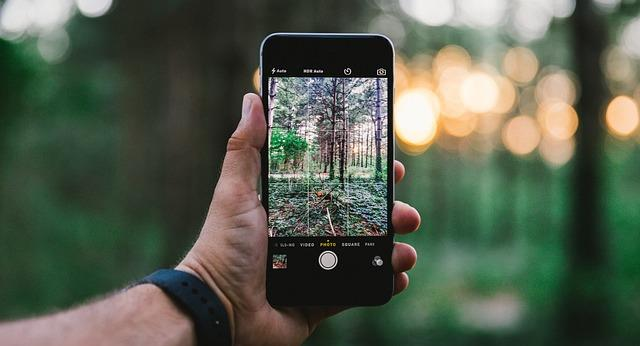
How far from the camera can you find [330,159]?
172 cm

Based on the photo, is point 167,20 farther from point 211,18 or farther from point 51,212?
point 51,212

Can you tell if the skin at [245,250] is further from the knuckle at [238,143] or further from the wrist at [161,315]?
the wrist at [161,315]

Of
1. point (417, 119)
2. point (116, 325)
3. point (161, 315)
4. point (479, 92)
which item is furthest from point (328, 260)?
point (479, 92)

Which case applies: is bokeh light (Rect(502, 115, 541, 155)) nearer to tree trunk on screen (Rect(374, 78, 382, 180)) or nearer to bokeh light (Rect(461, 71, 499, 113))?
bokeh light (Rect(461, 71, 499, 113))

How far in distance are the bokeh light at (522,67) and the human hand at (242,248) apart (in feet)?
12.7

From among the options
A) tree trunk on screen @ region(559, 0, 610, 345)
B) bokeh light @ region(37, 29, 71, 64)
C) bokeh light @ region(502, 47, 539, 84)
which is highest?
bokeh light @ region(37, 29, 71, 64)

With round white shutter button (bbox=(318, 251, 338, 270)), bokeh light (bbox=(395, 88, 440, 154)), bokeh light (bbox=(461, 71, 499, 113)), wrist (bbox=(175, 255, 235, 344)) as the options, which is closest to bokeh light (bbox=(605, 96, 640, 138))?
bokeh light (bbox=(461, 71, 499, 113))

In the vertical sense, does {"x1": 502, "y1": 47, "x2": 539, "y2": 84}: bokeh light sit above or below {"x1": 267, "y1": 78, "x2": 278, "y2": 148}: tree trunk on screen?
above

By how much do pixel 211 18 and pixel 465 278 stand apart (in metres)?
2.87

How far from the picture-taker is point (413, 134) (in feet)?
15.9

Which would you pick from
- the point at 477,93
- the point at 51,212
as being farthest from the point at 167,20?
the point at 477,93

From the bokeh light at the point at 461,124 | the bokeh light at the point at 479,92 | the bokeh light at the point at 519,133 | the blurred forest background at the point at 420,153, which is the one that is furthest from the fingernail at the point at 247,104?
the bokeh light at the point at 519,133

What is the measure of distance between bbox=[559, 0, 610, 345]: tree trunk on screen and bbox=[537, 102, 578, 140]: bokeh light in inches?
2.6

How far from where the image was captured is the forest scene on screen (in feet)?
5.59
